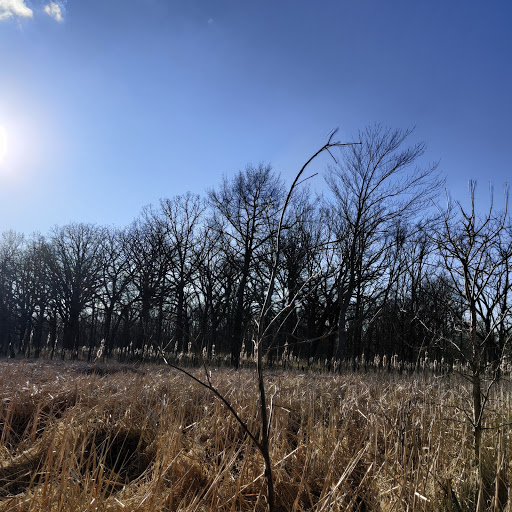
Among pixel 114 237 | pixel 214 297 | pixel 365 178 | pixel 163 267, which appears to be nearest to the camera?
pixel 365 178

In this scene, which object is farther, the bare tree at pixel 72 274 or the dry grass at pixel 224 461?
the bare tree at pixel 72 274

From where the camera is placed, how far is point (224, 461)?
2689 mm

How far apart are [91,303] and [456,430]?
28199 millimetres

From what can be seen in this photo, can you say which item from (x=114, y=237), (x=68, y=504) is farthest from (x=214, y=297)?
(x=68, y=504)

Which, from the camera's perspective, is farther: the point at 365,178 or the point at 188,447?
A: the point at 365,178

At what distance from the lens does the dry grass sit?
211 centimetres

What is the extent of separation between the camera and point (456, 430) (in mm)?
3516

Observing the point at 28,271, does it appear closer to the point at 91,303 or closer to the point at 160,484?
the point at 91,303

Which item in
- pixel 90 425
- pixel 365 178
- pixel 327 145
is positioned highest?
pixel 365 178

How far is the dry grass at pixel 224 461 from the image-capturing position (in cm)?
211

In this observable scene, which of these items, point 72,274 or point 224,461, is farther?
point 72,274

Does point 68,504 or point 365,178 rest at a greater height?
point 365,178

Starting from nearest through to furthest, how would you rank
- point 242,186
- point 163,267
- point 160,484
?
point 160,484, point 242,186, point 163,267

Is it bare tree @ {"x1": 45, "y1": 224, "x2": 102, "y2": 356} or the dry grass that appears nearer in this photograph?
the dry grass
